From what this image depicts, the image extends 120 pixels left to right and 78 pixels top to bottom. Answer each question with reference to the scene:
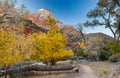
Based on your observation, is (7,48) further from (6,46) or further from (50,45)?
(50,45)

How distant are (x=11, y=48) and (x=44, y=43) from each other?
11233mm

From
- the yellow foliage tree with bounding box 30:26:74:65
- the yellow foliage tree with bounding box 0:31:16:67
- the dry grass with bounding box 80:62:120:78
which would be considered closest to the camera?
the dry grass with bounding box 80:62:120:78

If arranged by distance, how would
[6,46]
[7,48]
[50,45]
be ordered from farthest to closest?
[50,45] < [7,48] < [6,46]

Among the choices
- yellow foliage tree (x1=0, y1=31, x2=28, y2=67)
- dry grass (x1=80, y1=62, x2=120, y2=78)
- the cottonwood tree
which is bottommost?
dry grass (x1=80, y1=62, x2=120, y2=78)

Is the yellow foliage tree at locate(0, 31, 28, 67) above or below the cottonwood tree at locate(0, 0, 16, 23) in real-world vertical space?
below

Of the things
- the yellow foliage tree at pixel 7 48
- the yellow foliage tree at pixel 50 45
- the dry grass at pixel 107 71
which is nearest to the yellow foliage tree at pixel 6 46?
the yellow foliage tree at pixel 7 48

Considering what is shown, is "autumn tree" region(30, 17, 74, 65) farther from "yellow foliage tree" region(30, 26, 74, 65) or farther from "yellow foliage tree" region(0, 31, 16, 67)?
"yellow foliage tree" region(0, 31, 16, 67)

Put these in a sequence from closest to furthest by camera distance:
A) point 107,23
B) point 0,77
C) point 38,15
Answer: point 0,77, point 107,23, point 38,15

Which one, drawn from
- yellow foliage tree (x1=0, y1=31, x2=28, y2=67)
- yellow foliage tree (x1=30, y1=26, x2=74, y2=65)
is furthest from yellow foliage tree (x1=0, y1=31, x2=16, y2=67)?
yellow foliage tree (x1=30, y1=26, x2=74, y2=65)

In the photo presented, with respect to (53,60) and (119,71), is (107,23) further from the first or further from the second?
(119,71)

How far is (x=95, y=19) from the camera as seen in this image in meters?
48.2

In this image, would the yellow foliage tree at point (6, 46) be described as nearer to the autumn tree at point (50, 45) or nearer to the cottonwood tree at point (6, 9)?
the cottonwood tree at point (6, 9)

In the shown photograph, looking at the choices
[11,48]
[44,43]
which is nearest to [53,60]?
[44,43]

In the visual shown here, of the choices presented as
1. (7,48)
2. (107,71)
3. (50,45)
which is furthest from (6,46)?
(50,45)
